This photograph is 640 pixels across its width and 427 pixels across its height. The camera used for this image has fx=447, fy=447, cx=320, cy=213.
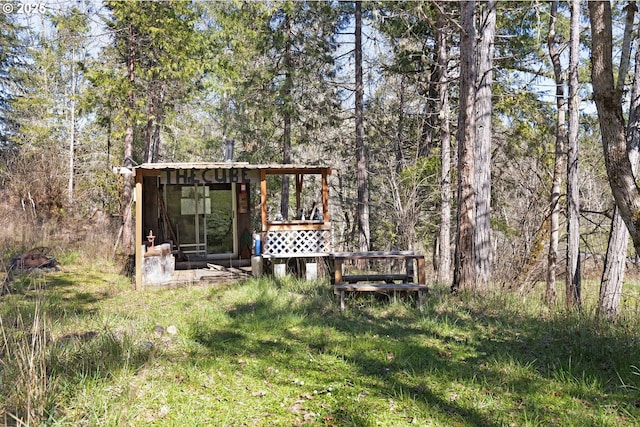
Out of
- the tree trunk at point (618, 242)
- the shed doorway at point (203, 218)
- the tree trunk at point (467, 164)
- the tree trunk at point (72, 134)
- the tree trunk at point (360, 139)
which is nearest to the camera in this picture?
the tree trunk at point (618, 242)

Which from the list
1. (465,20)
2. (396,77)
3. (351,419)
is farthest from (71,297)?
(396,77)

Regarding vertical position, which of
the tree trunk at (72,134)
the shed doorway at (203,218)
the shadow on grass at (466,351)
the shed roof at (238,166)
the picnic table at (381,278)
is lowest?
the shadow on grass at (466,351)

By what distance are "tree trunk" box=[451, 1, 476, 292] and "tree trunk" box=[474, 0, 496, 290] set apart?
0.13 meters

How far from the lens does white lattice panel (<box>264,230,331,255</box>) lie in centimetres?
1009

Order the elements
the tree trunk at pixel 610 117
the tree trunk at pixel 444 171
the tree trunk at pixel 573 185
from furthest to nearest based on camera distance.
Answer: the tree trunk at pixel 444 171, the tree trunk at pixel 573 185, the tree trunk at pixel 610 117

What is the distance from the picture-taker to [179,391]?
150 inches

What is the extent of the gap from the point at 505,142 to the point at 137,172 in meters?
10.3

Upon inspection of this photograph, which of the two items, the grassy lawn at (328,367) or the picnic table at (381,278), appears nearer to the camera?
the grassy lawn at (328,367)

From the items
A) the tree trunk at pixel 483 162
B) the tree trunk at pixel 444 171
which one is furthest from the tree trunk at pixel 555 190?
the tree trunk at pixel 444 171

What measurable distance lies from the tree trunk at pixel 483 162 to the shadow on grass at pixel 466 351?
30.2 inches

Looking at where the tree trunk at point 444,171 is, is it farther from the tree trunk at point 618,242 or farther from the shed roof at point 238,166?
the tree trunk at point 618,242

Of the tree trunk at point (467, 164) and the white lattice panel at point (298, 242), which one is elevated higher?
the tree trunk at point (467, 164)

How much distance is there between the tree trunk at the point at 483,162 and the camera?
694 cm

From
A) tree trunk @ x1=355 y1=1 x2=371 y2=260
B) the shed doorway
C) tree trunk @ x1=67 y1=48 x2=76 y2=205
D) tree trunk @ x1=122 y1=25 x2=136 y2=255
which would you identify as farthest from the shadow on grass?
tree trunk @ x1=67 y1=48 x2=76 y2=205
